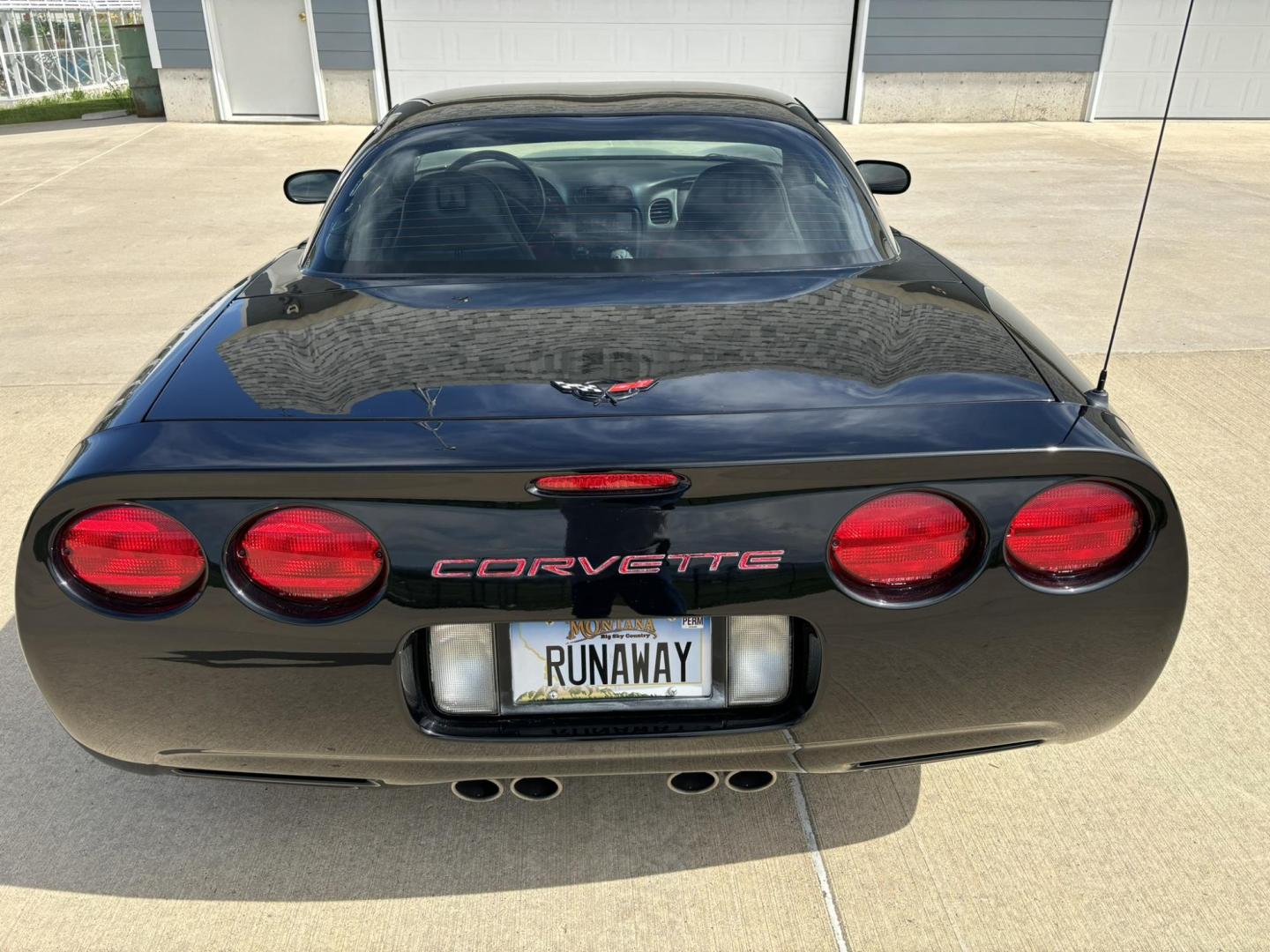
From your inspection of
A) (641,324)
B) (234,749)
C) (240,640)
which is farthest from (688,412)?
(234,749)

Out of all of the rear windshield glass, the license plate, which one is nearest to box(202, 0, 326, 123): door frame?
the rear windshield glass

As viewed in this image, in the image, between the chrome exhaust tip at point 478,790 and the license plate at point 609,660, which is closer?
the license plate at point 609,660

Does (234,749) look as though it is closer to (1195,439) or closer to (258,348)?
→ (258,348)

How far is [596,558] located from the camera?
1676 millimetres

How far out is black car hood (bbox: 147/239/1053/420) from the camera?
1.81 meters

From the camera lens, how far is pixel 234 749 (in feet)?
6.19

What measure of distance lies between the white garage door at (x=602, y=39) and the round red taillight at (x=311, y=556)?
12.5 metres

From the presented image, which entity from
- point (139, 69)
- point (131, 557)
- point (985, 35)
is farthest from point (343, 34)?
point (131, 557)

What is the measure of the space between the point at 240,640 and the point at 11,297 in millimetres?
5941

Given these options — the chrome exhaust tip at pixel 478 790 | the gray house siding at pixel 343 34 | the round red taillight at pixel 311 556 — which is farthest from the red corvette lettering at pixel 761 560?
the gray house siding at pixel 343 34

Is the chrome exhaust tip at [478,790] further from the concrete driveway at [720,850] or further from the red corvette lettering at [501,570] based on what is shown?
the red corvette lettering at [501,570]

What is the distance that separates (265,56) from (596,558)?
46.8 ft

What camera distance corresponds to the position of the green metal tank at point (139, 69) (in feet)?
48.4

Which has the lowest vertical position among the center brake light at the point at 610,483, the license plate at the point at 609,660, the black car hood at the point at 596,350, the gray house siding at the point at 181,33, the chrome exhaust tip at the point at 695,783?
the gray house siding at the point at 181,33
